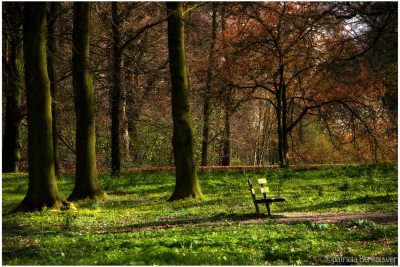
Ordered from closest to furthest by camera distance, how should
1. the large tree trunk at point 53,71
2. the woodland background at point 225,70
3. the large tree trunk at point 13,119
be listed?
the large tree trunk at point 53,71
the woodland background at point 225,70
the large tree trunk at point 13,119

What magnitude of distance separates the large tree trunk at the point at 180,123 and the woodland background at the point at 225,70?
10.1 feet

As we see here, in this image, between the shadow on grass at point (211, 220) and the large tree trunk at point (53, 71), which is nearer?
the shadow on grass at point (211, 220)

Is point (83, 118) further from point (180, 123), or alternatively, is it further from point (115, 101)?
point (115, 101)

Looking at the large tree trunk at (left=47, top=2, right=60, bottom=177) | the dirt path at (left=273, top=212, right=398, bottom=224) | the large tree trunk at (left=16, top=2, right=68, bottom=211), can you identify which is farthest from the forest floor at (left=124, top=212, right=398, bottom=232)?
the large tree trunk at (left=47, top=2, right=60, bottom=177)

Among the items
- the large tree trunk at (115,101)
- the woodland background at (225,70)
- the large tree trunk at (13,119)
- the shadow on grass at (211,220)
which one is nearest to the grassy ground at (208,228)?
the shadow on grass at (211,220)

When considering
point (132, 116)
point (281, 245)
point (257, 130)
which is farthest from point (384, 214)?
point (257, 130)

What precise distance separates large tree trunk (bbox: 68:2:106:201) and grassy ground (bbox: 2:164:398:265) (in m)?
0.62

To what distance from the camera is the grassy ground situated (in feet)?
25.8

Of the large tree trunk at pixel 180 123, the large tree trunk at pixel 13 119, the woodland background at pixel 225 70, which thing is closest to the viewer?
the large tree trunk at pixel 180 123

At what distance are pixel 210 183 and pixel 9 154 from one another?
11013mm

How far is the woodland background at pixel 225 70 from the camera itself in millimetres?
24406

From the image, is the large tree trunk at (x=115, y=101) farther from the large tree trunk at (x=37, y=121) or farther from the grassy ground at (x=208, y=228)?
the large tree trunk at (x=37, y=121)

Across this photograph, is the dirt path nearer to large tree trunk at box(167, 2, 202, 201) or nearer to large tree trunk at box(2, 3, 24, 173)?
large tree trunk at box(167, 2, 202, 201)

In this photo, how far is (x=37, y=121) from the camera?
573 inches
